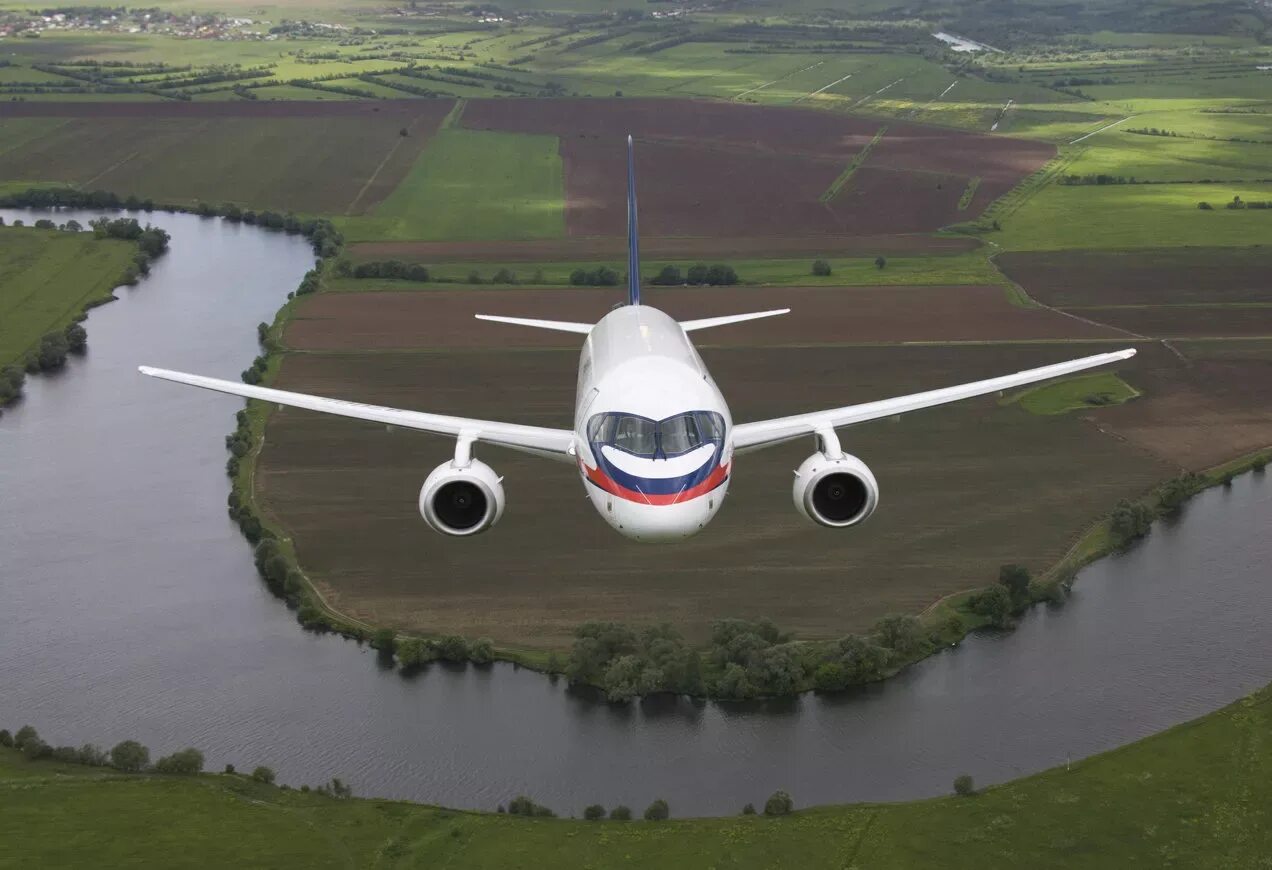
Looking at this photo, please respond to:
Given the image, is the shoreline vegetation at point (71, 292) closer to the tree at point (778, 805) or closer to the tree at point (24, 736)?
the tree at point (24, 736)

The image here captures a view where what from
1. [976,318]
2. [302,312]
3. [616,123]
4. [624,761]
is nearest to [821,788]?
[624,761]

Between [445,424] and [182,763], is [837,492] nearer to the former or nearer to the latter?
[445,424]

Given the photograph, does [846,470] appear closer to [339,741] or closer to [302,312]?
[339,741]

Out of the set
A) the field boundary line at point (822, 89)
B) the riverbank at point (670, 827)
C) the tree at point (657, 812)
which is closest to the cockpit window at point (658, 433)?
the riverbank at point (670, 827)

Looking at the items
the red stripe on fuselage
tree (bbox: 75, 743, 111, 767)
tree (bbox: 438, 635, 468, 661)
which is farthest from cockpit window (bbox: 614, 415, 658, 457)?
tree (bbox: 75, 743, 111, 767)

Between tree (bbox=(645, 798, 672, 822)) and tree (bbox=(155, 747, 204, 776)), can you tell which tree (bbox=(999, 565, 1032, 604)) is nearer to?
tree (bbox=(645, 798, 672, 822))
